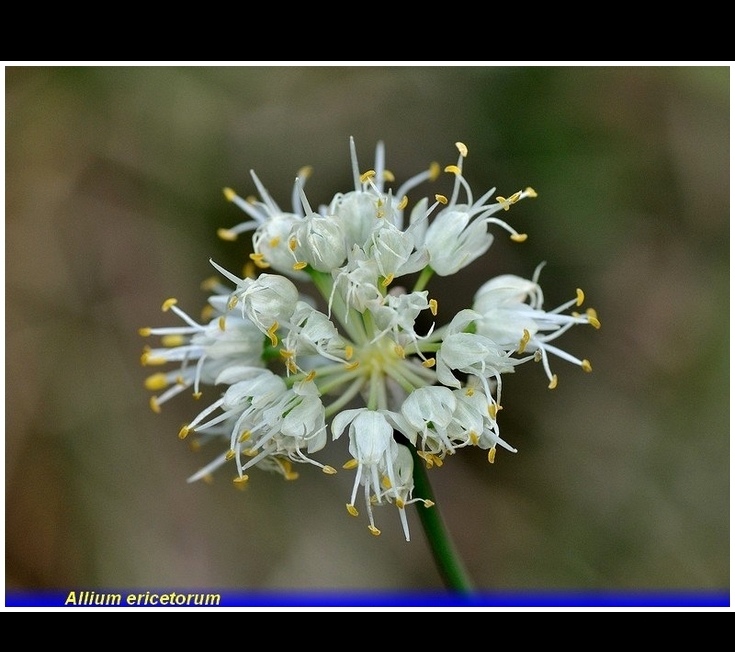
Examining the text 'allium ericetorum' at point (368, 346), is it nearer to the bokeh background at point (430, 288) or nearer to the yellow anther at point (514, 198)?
the yellow anther at point (514, 198)

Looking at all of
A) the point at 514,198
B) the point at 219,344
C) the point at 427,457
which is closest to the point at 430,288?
the point at 514,198

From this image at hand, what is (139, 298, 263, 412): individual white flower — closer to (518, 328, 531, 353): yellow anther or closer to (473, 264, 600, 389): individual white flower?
(473, 264, 600, 389): individual white flower

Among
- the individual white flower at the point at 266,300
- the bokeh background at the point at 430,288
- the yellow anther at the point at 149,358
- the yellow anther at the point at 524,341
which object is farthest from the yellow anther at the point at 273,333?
the bokeh background at the point at 430,288

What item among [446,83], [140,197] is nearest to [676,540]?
[446,83]

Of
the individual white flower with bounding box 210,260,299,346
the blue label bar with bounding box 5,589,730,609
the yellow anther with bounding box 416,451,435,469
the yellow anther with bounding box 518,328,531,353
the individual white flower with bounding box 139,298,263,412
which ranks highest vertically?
the individual white flower with bounding box 210,260,299,346

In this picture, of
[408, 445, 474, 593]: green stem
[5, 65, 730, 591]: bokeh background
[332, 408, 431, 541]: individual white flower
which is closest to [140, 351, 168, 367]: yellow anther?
[332, 408, 431, 541]: individual white flower

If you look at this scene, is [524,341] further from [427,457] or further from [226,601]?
[226,601]

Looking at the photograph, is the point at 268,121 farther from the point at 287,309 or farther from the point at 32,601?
the point at 32,601

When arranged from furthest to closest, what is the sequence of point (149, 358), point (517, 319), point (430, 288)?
point (430, 288) < point (149, 358) < point (517, 319)
